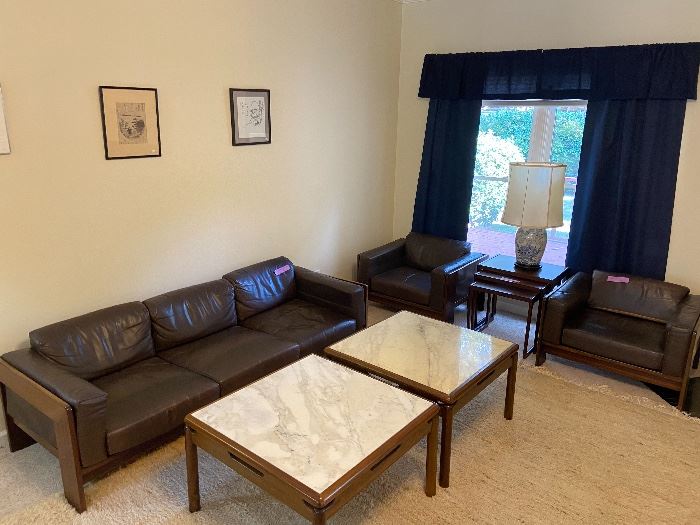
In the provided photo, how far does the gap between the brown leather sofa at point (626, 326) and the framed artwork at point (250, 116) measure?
2472mm

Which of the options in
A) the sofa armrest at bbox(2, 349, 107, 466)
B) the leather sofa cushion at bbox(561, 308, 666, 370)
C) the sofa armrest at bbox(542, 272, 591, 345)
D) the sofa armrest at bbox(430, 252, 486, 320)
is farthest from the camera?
the sofa armrest at bbox(430, 252, 486, 320)

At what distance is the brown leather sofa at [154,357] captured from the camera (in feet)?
8.34

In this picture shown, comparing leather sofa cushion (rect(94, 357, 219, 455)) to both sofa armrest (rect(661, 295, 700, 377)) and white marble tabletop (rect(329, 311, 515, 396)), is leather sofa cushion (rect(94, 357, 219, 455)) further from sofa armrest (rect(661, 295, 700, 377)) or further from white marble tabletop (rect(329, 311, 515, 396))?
sofa armrest (rect(661, 295, 700, 377))

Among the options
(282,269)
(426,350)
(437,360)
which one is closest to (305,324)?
(282,269)

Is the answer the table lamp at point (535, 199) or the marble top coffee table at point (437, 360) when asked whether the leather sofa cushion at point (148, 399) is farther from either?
the table lamp at point (535, 199)

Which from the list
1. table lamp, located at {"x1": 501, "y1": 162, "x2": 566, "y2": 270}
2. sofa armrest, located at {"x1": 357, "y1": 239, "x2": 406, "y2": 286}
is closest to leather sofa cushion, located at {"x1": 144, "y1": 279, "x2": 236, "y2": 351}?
sofa armrest, located at {"x1": 357, "y1": 239, "x2": 406, "y2": 286}

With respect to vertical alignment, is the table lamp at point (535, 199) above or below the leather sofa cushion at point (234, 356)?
above

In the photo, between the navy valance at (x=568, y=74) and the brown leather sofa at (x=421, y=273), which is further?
the brown leather sofa at (x=421, y=273)

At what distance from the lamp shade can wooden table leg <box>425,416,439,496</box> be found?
82.2 inches

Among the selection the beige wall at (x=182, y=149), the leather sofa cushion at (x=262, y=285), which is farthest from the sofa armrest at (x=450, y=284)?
the leather sofa cushion at (x=262, y=285)

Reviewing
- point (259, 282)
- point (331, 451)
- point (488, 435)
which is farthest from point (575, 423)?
point (259, 282)

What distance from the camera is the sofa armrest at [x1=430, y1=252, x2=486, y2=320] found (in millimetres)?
4418

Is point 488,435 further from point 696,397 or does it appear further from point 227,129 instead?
point 227,129

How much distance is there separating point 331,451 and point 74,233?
2.04m
